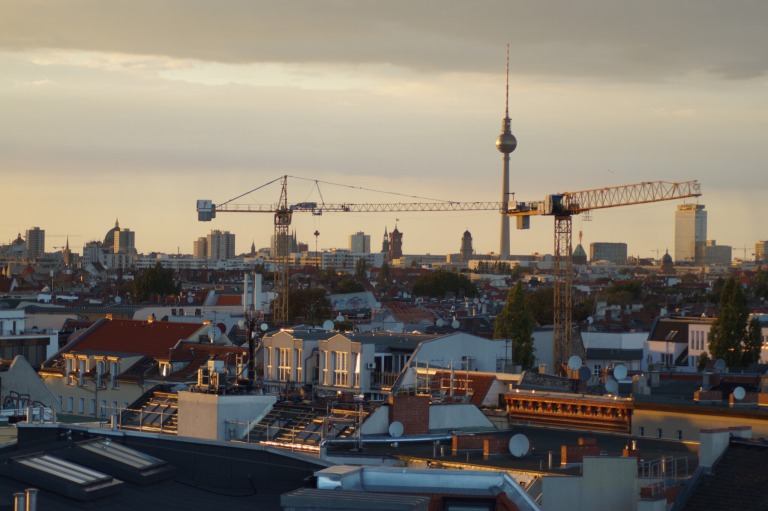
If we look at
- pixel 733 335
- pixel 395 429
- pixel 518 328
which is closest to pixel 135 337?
pixel 518 328

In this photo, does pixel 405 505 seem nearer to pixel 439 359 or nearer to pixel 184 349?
pixel 439 359

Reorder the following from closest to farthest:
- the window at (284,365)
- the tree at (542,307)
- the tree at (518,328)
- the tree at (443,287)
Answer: the window at (284,365) < the tree at (518,328) < the tree at (542,307) < the tree at (443,287)

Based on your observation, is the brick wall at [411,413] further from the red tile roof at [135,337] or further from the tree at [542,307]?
the tree at [542,307]

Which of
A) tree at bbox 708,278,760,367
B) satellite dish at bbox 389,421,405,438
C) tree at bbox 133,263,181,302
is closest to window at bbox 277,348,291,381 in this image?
satellite dish at bbox 389,421,405,438

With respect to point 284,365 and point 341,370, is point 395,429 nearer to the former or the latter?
point 341,370

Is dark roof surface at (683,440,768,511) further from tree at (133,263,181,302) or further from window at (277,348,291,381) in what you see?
tree at (133,263,181,302)

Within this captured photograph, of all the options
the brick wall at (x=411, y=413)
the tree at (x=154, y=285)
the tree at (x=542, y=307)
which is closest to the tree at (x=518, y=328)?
the brick wall at (x=411, y=413)

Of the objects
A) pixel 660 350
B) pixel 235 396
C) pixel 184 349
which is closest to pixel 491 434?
pixel 235 396
